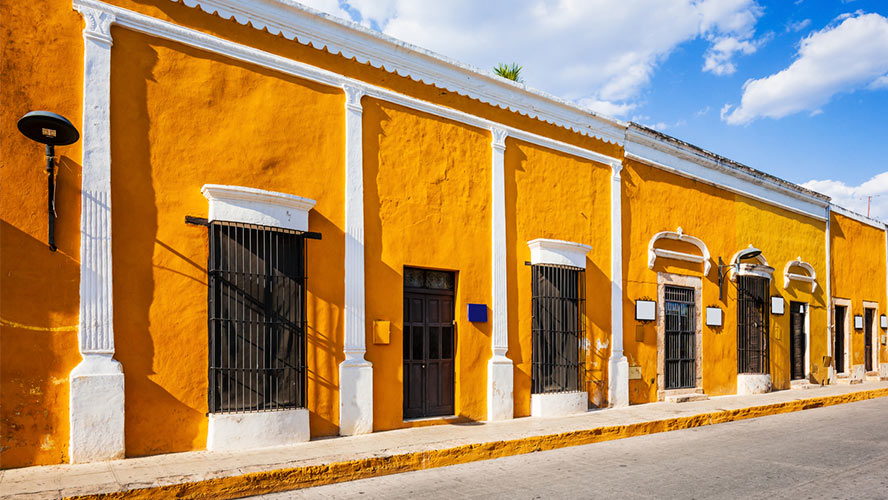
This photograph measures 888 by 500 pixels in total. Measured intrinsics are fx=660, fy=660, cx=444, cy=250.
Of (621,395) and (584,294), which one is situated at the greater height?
(584,294)

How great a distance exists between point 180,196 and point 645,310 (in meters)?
8.32

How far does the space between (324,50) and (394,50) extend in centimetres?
105

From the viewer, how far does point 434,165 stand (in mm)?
9094

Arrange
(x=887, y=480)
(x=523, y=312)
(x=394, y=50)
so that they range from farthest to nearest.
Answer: (x=523, y=312) < (x=394, y=50) < (x=887, y=480)

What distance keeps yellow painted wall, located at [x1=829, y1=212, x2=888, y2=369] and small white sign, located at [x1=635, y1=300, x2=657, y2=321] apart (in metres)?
8.58

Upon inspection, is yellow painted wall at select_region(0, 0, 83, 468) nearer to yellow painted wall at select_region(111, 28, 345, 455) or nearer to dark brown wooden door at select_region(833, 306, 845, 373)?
yellow painted wall at select_region(111, 28, 345, 455)

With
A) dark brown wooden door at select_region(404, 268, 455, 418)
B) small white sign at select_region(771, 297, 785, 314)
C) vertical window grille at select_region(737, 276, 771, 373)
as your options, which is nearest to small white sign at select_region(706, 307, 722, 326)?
vertical window grille at select_region(737, 276, 771, 373)

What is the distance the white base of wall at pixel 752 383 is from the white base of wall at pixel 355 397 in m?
9.36

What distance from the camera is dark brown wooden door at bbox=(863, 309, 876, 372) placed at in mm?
19281

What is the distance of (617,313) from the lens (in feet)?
37.3

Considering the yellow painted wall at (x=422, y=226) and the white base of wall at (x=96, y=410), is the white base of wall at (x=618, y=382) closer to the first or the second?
the yellow painted wall at (x=422, y=226)

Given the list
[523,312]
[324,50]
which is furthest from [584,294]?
[324,50]

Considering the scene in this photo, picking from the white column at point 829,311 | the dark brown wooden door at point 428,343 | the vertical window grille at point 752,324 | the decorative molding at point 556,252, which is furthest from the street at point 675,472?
the white column at point 829,311

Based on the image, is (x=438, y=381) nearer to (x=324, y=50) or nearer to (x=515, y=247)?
(x=515, y=247)
